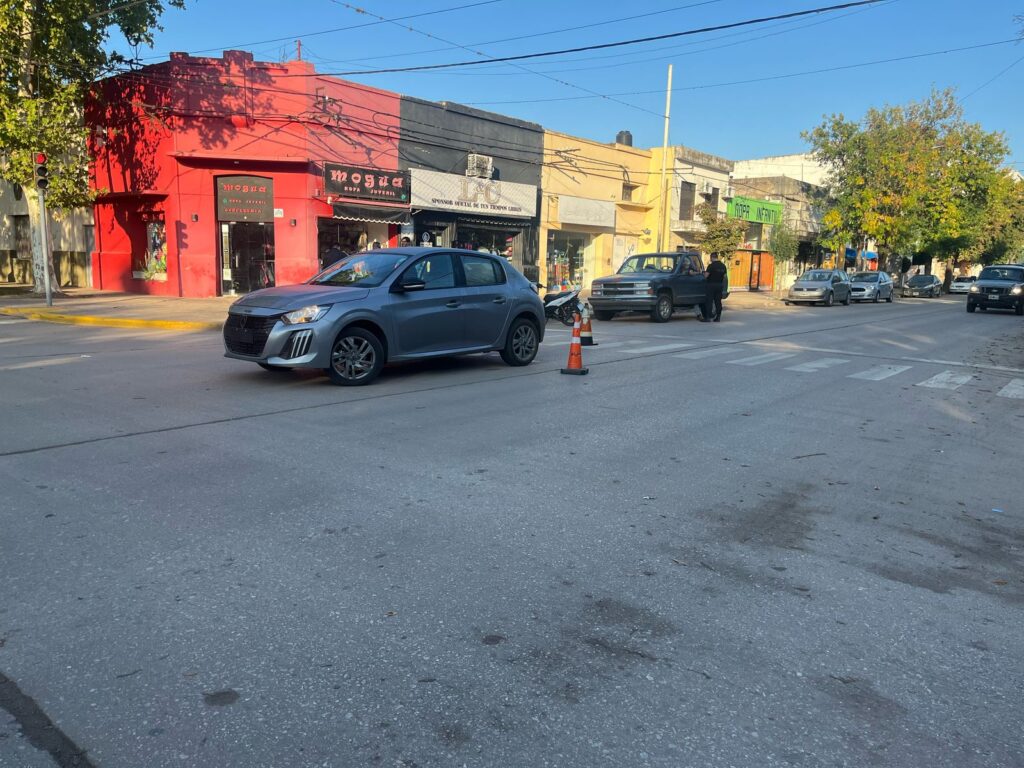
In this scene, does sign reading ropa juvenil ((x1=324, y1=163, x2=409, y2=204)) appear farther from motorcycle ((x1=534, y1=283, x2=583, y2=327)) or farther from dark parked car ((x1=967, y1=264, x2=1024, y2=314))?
dark parked car ((x1=967, y1=264, x2=1024, y2=314))

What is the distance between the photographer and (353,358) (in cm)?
928

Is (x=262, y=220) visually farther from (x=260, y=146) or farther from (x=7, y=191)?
(x=7, y=191)

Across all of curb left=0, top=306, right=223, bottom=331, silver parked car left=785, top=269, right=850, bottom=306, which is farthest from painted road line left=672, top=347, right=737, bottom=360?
silver parked car left=785, top=269, right=850, bottom=306

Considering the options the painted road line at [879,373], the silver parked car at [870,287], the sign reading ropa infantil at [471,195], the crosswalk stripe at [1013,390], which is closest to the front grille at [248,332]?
the painted road line at [879,373]

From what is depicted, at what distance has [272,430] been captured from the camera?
698 centimetres

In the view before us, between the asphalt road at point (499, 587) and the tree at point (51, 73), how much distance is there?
15868mm

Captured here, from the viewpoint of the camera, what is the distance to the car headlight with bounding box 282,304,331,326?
8.80 meters

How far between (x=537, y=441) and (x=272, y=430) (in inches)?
95.7

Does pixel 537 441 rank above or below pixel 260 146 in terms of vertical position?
below

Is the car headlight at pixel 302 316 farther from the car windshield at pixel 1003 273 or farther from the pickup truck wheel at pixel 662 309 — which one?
the car windshield at pixel 1003 273

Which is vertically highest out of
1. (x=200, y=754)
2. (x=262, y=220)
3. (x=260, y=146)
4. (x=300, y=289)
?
(x=260, y=146)

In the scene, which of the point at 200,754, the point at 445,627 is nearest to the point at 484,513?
the point at 445,627

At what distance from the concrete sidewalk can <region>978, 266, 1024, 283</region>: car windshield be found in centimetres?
2902

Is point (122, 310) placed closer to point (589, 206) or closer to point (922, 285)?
point (589, 206)
